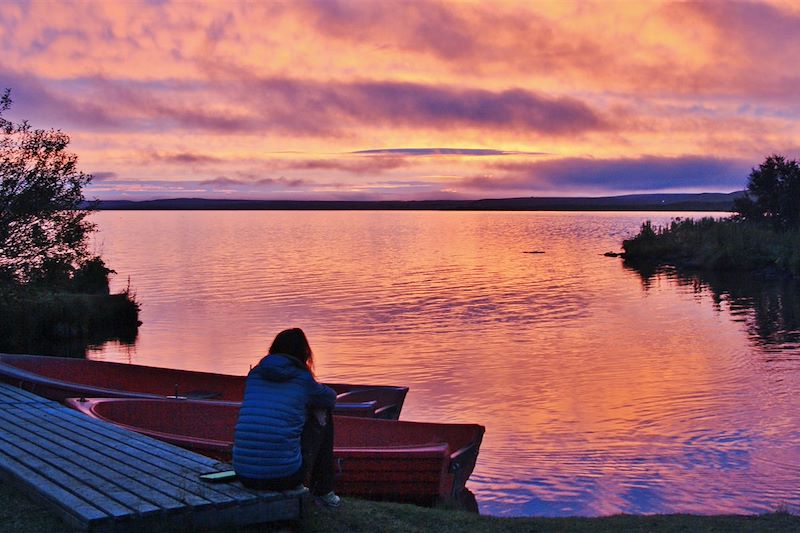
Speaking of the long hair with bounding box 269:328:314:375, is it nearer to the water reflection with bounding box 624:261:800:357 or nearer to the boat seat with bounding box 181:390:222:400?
the boat seat with bounding box 181:390:222:400

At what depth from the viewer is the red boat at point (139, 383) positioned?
1567 centimetres

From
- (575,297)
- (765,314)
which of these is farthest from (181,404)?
(575,297)

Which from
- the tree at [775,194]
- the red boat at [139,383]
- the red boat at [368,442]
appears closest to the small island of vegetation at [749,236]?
the tree at [775,194]

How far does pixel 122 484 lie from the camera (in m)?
7.82

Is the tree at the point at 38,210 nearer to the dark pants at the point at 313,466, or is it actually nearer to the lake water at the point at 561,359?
the lake water at the point at 561,359

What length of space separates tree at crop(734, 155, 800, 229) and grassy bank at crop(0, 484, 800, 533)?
199 ft

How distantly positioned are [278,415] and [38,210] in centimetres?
1673

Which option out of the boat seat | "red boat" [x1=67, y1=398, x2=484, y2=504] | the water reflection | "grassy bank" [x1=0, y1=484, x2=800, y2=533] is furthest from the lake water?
the boat seat

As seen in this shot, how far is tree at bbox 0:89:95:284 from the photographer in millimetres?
21750

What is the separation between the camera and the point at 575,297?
4522cm

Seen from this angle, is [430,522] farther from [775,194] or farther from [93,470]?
[775,194]

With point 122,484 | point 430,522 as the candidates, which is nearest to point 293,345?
point 122,484

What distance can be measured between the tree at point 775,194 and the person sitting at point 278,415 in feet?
212

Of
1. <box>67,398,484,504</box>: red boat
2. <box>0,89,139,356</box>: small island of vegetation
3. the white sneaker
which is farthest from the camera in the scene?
<box>0,89,139,356</box>: small island of vegetation
